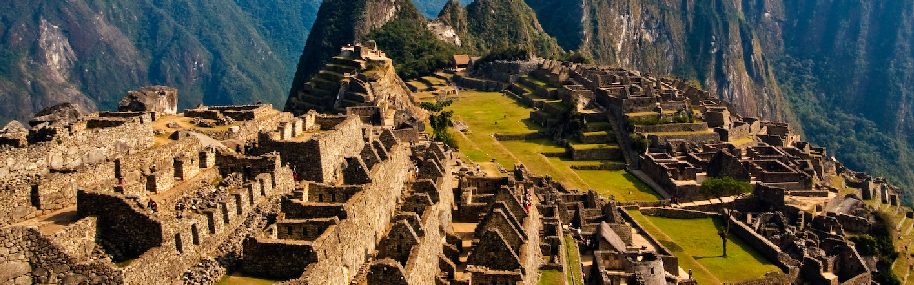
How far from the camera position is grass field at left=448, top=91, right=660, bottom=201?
55.2 meters

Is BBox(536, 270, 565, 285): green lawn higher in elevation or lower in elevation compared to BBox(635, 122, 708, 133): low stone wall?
lower

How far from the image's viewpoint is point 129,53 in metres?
70.9

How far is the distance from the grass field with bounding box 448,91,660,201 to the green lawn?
16.8m

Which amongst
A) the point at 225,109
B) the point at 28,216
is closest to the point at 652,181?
the point at 225,109

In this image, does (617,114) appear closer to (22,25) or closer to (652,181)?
(652,181)

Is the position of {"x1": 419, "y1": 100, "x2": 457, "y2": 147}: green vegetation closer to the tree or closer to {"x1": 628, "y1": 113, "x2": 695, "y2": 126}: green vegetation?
{"x1": 628, "y1": 113, "x2": 695, "y2": 126}: green vegetation

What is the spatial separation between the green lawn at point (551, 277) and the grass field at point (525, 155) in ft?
55.1

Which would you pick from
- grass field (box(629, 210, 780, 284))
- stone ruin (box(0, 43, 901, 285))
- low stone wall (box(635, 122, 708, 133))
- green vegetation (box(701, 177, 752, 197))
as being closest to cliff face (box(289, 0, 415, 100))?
low stone wall (box(635, 122, 708, 133))

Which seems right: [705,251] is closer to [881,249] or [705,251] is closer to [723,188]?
[723,188]

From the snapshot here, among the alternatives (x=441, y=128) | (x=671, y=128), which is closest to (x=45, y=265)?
(x=441, y=128)

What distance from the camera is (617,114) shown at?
71.2 metres

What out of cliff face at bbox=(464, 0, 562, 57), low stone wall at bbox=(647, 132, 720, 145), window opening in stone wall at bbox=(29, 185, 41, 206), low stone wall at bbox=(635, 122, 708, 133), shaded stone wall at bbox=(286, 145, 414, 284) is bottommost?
low stone wall at bbox=(647, 132, 720, 145)

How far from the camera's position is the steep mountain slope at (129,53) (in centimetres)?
6003

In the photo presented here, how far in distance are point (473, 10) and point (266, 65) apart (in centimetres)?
9756
